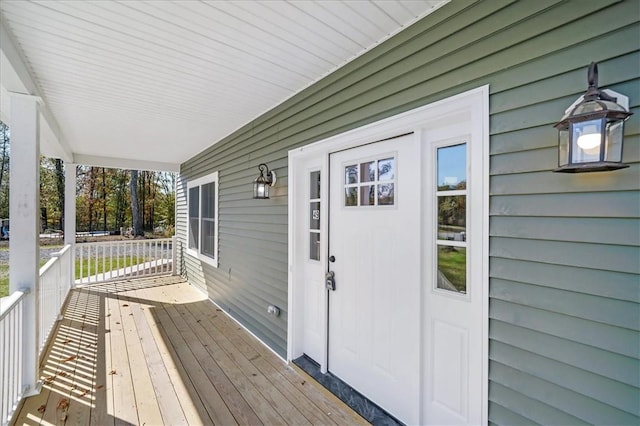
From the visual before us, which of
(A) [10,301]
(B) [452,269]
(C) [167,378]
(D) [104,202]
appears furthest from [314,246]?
(D) [104,202]

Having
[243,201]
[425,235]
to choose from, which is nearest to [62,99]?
[243,201]

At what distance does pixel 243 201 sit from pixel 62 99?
7.21 ft

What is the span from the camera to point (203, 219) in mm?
5770

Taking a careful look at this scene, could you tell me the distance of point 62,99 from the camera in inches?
124

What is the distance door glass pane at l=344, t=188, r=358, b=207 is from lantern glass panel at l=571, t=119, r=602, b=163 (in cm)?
155

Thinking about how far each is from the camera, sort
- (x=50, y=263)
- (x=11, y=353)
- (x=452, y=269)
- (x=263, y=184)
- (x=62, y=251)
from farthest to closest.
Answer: (x=62, y=251) → (x=50, y=263) → (x=263, y=184) → (x=11, y=353) → (x=452, y=269)

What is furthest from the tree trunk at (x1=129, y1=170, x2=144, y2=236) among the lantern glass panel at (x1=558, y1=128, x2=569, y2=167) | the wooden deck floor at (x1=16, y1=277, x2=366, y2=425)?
the lantern glass panel at (x1=558, y1=128, x2=569, y2=167)

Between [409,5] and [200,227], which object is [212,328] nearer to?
[200,227]

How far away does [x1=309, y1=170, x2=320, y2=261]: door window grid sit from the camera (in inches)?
116

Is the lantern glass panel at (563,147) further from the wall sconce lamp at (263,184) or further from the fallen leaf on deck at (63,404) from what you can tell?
the fallen leaf on deck at (63,404)

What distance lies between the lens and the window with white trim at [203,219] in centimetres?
514

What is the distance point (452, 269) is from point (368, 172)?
3.25ft

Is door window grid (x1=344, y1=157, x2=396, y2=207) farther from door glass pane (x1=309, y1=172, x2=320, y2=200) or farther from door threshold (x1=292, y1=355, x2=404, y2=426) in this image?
door threshold (x1=292, y1=355, x2=404, y2=426)

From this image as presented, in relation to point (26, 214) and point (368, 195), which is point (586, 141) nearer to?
→ point (368, 195)
